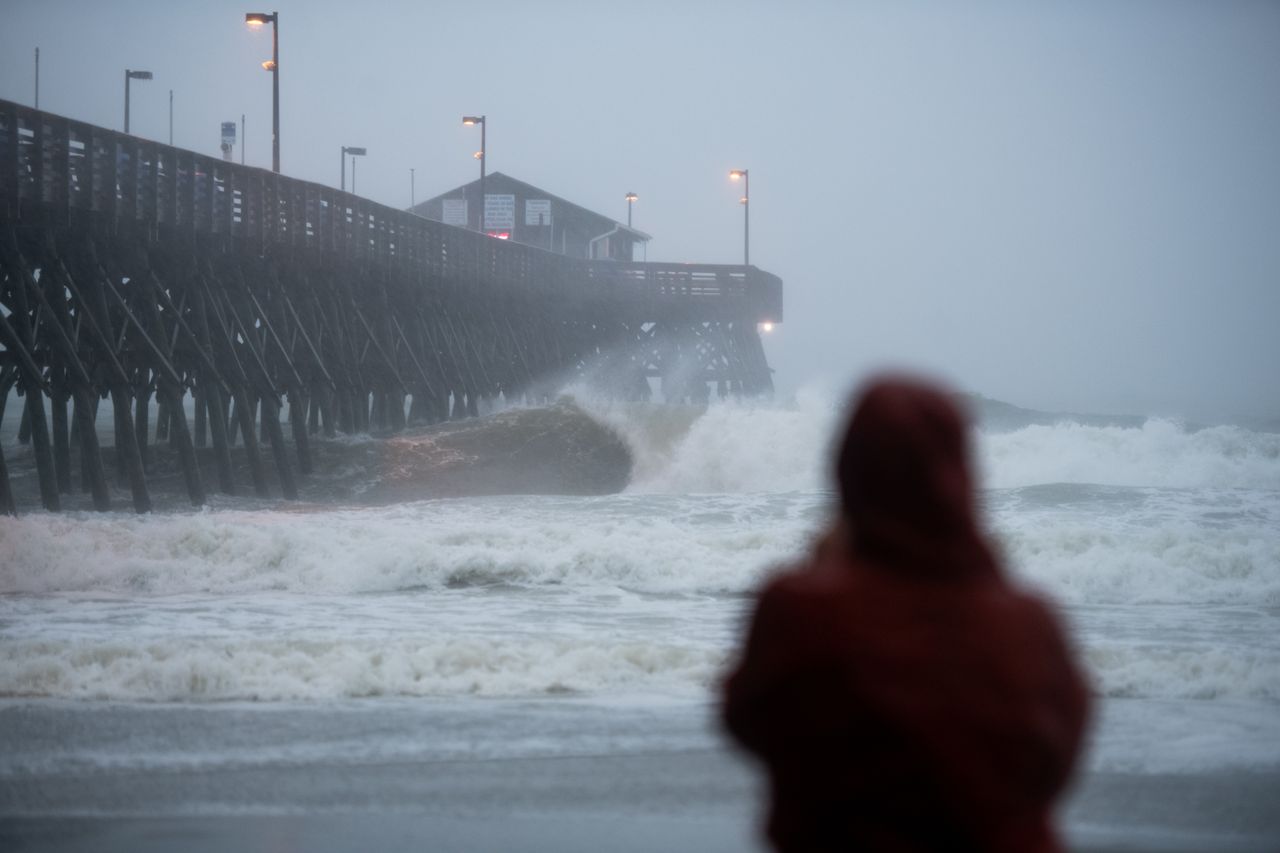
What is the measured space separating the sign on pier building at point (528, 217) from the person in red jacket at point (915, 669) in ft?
157

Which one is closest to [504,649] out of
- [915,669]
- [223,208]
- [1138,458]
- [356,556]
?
[356,556]

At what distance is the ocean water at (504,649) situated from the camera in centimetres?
612

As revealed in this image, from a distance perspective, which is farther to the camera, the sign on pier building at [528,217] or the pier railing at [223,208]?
the sign on pier building at [528,217]

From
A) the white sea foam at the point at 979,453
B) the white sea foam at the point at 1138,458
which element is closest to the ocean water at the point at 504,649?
the white sea foam at the point at 1138,458

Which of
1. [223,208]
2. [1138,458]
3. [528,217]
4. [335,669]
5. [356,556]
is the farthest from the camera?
[528,217]

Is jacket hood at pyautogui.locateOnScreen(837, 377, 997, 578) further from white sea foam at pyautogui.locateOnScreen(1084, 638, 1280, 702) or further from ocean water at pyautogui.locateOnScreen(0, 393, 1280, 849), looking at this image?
white sea foam at pyautogui.locateOnScreen(1084, 638, 1280, 702)

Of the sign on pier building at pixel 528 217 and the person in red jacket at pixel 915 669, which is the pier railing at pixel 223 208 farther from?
the person in red jacket at pixel 915 669

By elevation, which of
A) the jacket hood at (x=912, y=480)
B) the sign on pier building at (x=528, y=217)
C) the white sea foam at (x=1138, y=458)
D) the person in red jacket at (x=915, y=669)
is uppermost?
the sign on pier building at (x=528, y=217)

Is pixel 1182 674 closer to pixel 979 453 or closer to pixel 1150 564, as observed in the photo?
pixel 1150 564

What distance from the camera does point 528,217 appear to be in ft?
170

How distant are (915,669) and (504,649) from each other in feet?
25.0

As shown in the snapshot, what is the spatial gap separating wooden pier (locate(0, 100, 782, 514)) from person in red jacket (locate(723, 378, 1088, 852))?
16.8 metres

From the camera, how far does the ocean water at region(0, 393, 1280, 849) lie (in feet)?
20.1

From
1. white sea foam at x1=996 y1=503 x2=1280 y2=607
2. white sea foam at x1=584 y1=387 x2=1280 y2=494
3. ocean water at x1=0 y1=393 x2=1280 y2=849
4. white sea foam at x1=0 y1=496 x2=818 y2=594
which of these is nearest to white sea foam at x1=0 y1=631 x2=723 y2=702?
ocean water at x1=0 y1=393 x2=1280 y2=849
